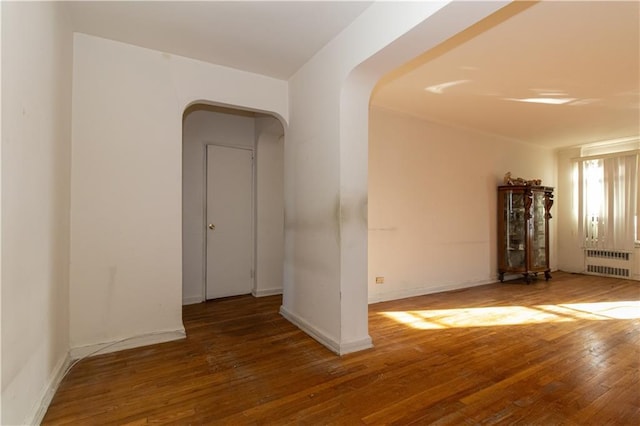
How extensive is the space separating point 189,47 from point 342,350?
2.81 m

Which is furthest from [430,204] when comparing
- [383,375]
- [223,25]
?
[223,25]

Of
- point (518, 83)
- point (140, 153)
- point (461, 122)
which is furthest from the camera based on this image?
point (461, 122)

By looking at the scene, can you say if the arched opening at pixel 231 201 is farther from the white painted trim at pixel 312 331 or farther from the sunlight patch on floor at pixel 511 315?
the sunlight patch on floor at pixel 511 315

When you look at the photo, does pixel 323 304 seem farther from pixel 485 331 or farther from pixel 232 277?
pixel 232 277

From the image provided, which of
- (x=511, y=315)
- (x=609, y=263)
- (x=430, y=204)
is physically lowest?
(x=511, y=315)

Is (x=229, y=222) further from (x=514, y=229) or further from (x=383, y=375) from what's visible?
(x=514, y=229)

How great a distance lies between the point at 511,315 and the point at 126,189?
407cm

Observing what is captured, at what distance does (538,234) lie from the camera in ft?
18.1

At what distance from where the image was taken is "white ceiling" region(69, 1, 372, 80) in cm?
216

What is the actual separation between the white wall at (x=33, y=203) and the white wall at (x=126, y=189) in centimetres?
19

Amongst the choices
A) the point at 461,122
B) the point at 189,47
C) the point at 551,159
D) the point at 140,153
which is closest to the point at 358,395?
the point at 140,153

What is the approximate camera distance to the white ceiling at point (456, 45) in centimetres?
218

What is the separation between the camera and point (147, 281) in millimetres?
2703

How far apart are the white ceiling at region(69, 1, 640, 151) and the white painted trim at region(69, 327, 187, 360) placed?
2.45m
